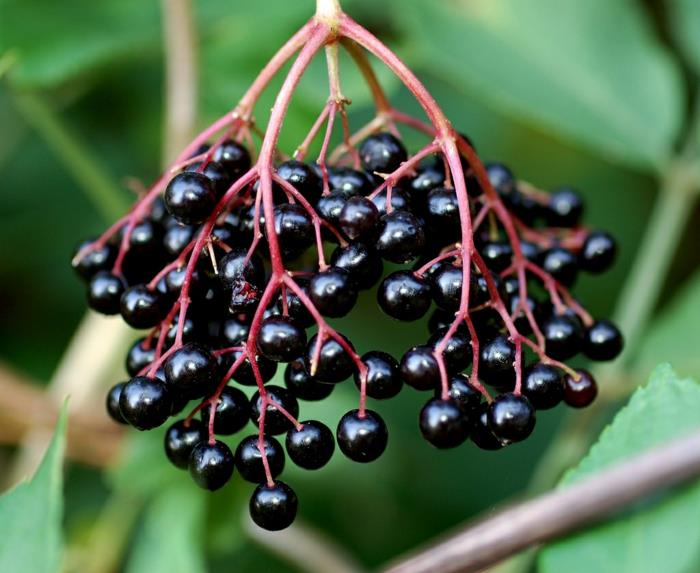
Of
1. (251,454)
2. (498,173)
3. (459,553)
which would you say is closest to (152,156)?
(498,173)

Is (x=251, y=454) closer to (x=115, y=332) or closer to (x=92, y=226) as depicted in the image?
(x=115, y=332)

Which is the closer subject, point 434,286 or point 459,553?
point 459,553

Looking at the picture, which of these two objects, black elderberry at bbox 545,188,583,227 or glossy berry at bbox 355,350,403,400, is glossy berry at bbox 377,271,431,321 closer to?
glossy berry at bbox 355,350,403,400

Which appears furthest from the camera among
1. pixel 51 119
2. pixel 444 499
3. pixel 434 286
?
pixel 444 499

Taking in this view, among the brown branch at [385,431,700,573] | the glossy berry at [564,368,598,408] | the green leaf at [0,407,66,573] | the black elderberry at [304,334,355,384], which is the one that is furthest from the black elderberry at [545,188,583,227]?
the green leaf at [0,407,66,573]

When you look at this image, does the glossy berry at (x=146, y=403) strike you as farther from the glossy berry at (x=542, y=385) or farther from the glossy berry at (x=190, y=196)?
the glossy berry at (x=542, y=385)

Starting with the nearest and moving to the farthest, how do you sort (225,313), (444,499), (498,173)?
(225,313) < (498,173) < (444,499)

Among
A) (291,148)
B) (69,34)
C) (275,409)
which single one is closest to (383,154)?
(275,409)
